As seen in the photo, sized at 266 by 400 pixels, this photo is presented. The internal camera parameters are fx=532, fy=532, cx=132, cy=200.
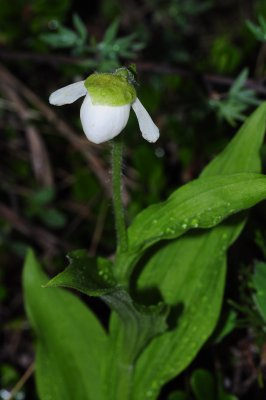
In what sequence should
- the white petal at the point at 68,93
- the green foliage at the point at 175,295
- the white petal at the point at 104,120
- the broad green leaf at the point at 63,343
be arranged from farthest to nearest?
the broad green leaf at the point at 63,343, the green foliage at the point at 175,295, the white petal at the point at 68,93, the white petal at the point at 104,120

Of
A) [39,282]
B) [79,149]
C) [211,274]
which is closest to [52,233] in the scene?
[79,149]

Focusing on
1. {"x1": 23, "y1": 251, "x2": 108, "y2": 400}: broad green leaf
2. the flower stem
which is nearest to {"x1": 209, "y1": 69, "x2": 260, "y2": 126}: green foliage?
the flower stem

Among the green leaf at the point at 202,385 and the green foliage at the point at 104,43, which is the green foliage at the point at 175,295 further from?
the green foliage at the point at 104,43

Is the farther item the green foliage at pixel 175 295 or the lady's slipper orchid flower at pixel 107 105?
the green foliage at pixel 175 295

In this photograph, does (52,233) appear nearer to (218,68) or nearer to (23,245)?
(23,245)

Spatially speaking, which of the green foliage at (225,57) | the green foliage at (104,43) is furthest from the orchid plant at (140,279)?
the green foliage at (225,57)

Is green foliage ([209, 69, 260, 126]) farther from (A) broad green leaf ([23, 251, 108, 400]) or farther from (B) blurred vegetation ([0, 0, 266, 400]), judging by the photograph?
(A) broad green leaf ([23, 251, 108, 400])
